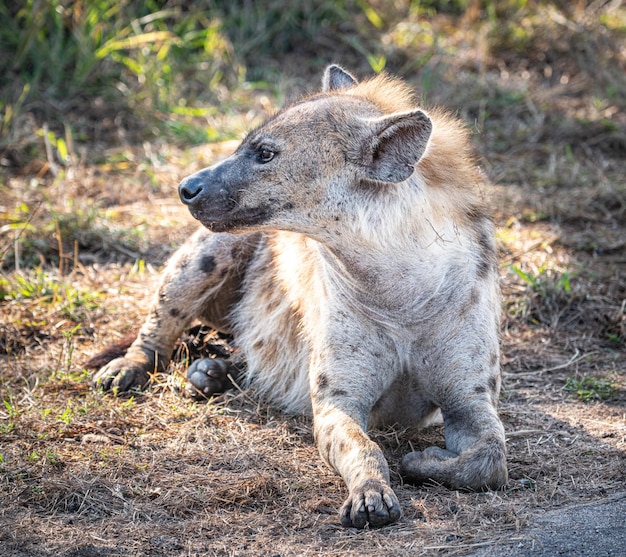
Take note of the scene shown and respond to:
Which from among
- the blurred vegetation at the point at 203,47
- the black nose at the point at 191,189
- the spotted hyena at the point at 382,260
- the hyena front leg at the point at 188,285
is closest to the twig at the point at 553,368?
the spotted hyena at the point at 382,260

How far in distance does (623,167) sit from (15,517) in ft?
11.4

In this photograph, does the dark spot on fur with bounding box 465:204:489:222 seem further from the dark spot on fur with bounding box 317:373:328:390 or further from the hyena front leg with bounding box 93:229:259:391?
the hyena front leg with bounding box 93:229:259:391

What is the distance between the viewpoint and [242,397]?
10.2ft

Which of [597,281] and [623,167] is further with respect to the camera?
[623,167]

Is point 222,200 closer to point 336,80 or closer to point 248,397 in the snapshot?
point 336,80

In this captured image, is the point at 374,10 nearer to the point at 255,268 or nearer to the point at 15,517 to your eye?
the point at 255,268

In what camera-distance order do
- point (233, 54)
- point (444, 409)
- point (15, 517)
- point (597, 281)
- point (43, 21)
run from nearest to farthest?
point (15, 517) → point (444, 409) → point (597, 281) → point (43, 21) → point (233, 54)

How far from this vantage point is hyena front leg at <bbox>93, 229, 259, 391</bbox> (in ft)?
10.9

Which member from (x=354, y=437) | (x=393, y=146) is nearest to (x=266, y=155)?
(x=393, y=146)

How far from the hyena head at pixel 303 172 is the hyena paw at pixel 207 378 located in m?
0.71

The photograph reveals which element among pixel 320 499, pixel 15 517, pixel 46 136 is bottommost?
pixel 46 136

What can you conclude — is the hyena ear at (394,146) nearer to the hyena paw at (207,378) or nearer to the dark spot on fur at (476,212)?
the dark spot on fur at (476,212)

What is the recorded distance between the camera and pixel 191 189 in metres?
2.53

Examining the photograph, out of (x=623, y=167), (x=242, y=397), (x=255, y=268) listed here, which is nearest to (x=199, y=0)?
(x=623, y=167)
